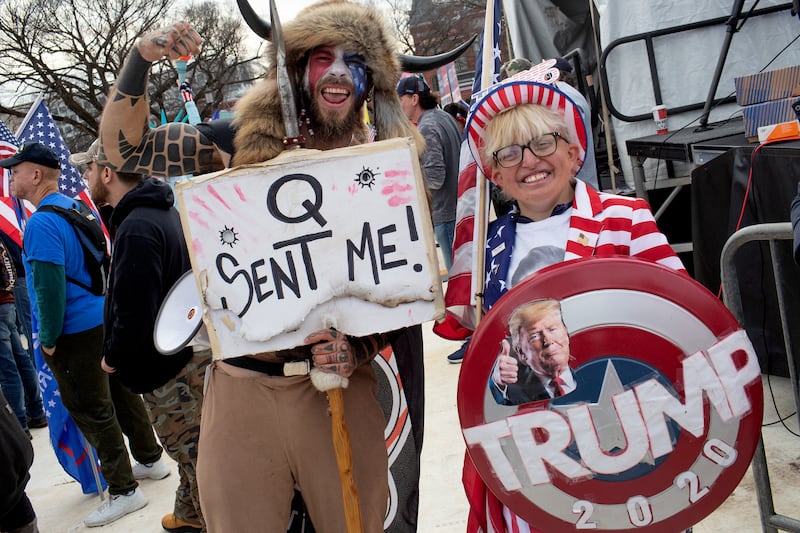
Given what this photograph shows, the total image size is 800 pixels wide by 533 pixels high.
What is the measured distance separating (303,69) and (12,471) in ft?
6.59

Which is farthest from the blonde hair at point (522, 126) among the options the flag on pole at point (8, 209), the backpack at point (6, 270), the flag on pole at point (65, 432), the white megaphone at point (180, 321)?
the flag on pole at point (8, 209)

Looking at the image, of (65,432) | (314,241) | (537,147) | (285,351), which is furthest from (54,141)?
(537,147)

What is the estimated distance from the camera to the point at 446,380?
16.5 feet

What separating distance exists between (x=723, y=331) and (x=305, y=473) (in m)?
1.15

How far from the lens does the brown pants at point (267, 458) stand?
191 cm

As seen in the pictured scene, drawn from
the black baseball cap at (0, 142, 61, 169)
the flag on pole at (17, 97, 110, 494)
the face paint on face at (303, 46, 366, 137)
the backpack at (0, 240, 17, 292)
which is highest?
the black baseball cap at (0, 142, 61, 169)

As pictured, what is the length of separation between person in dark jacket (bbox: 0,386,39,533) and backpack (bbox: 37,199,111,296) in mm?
1100

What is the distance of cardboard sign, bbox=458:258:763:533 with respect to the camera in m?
1.60

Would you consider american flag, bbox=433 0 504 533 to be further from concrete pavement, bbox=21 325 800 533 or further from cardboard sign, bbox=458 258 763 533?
concrete pavement, bbox=21 325 800 533

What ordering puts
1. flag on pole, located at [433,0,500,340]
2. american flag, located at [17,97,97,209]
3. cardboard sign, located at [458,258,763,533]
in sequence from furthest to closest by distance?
american flag, located at [17,97,97,209] < flag on pole, located at [433,0,500,340] < cardboard sign, located at [458,258,763,533]

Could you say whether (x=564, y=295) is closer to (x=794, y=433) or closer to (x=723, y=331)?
(x=723, y=331)

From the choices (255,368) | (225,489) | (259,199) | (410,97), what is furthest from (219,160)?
(410,97)

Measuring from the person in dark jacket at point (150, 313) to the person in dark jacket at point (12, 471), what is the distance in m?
0.42

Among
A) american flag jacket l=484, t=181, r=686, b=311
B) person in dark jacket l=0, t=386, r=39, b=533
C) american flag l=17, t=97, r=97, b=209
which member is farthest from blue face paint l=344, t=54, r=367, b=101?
american flag l=17, t=97, r=97, b=209
